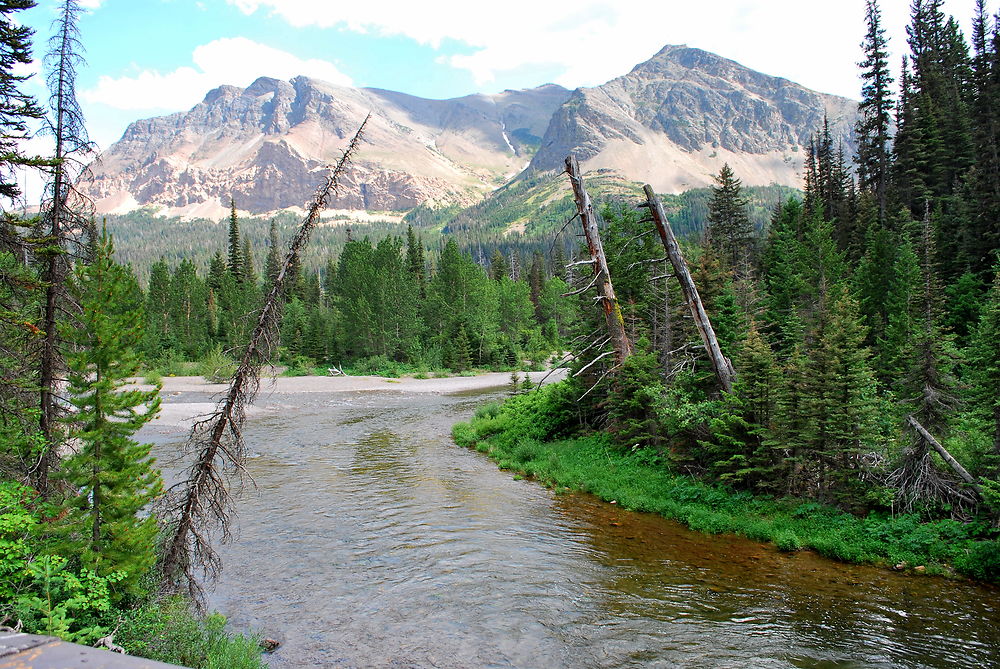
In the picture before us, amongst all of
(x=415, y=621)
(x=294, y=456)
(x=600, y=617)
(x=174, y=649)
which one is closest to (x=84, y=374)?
(x=174, y=649)

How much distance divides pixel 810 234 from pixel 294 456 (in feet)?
86.8

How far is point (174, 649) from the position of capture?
6184mm

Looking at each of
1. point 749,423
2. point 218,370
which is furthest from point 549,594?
point 218,370

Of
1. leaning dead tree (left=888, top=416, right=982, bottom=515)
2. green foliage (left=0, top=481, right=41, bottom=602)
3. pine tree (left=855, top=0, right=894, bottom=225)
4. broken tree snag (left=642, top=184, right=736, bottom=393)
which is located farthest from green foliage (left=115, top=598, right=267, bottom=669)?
pine tree (left=855, top=0, right=894, bottom=225)

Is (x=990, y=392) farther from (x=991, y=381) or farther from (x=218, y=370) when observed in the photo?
(x=218, y=370)

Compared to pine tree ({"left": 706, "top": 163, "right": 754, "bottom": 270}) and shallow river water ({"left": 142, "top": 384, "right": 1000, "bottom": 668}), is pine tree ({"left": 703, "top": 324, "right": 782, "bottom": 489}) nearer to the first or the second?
shallow river water ({"left": 142, "top": 384, "right": 1000, "bottom": 668})

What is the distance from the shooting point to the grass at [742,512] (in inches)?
386

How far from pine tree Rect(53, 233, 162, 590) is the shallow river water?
2.33 meters

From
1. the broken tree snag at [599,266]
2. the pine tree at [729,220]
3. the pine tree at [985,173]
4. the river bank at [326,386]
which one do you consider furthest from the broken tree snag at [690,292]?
the pine tree at [729,220]

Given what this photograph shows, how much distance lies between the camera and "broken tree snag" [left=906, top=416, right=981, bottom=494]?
10.3 meters

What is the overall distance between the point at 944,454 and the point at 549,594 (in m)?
7.83

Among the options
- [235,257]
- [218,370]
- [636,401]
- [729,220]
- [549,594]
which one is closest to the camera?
[549,594]

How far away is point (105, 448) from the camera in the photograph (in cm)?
730

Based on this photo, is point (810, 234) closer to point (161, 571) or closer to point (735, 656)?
point (735, 656)
